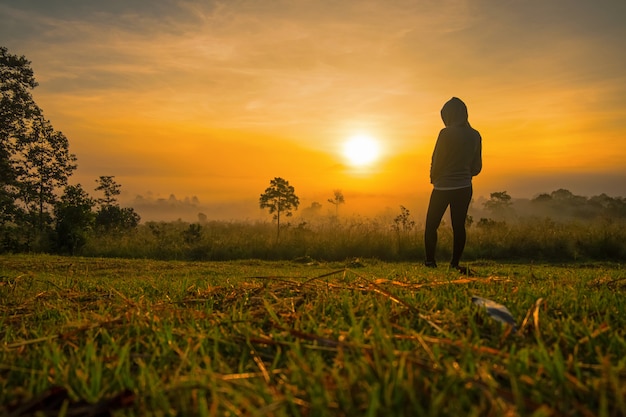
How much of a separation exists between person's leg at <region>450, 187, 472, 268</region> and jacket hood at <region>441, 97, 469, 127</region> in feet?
3.90

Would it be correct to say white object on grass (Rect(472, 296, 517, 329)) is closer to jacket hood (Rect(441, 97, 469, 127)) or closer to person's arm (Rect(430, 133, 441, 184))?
person's arm (Rect(430, 133, 441, 184))

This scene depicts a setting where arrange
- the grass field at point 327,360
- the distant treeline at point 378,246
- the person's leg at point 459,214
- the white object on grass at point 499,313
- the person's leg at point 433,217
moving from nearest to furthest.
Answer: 1. the grass field at point 327,360
2. the white object on grass at point 499,313
3. the person's leg at point 459,214
4. the person's leg at point 433,217
5. the distant treeline at point 378,246

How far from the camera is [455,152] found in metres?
7.75

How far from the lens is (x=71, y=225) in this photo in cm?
1505

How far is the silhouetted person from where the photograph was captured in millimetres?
7754

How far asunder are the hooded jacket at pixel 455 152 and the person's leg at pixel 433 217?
16cm

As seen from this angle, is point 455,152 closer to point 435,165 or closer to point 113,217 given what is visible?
point 435,165

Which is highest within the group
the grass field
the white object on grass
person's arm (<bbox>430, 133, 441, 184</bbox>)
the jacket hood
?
the jacket hood

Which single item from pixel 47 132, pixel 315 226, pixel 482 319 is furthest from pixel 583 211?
Result: pixel 482 319

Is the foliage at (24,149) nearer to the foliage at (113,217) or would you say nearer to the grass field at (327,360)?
the foliage at (113,217)

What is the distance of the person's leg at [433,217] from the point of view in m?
7.89

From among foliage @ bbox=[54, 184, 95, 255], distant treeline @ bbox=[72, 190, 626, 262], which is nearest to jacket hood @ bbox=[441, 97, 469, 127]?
distant treeline @ bbox=[72, 190, 626, 262]

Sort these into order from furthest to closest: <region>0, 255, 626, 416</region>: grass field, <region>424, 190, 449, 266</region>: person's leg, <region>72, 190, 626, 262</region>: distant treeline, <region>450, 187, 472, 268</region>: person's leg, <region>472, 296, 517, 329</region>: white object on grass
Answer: <region>72, 190, 626, 262</region>: distant treeline < <region>424, 190, 449, 266</region>: person's leg < <region>450, 187, 472, 268</region>: person's leg < <region>472, 296, 517, 329</region>: white object on grass < <region>0, 255, 626, 416</region>: grass field

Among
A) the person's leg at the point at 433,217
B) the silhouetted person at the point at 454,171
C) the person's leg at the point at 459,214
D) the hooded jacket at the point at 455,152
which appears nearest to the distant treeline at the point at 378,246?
the person's leg at the point at 433,217
